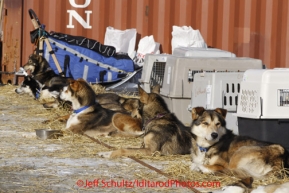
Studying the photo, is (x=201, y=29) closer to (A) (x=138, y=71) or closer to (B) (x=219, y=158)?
(A) (x=138, y=71)

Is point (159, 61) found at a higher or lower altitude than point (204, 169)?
higher

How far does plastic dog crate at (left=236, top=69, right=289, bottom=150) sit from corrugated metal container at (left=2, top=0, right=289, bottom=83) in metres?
7.46

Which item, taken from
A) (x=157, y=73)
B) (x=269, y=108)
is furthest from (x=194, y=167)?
(x=157, y=73)

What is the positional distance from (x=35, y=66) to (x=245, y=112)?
597 cm

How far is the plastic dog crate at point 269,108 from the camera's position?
6.95 m

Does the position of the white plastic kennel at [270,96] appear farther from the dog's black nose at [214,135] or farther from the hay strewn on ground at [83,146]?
the hay strewn on ground at [83,146]

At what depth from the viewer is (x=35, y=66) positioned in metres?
12.3

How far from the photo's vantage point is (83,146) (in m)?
7.83

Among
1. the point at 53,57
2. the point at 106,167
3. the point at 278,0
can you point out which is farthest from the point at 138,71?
the point at 106,167

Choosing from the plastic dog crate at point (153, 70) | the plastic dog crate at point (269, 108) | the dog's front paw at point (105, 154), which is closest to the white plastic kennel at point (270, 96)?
the plastic dog crate at point (269, 108)

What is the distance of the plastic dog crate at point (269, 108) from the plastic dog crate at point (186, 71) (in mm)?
1995

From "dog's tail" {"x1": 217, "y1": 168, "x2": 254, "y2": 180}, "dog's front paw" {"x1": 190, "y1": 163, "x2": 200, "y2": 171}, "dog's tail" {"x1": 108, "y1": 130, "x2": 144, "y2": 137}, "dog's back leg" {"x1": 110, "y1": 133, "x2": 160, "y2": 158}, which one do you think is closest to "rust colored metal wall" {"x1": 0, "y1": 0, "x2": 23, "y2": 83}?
"dog's tail" {"x1": 108, "y1": 130, "x2": 144, "y2": 137}

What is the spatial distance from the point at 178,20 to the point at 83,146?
715cm

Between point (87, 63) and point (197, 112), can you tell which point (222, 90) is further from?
point (87, 63)
